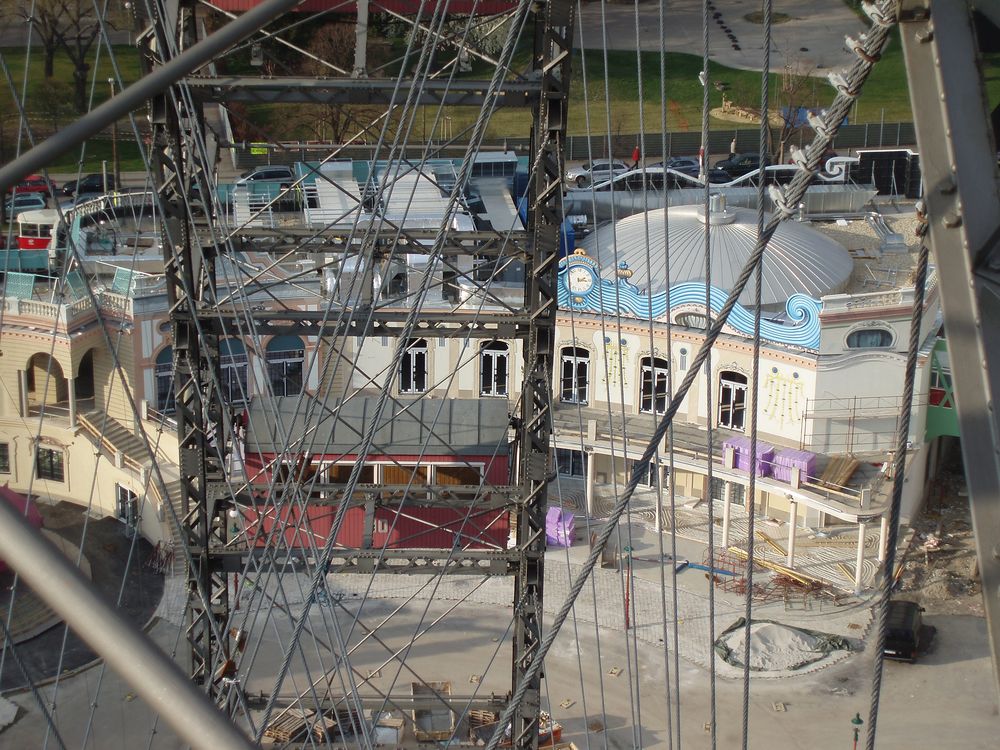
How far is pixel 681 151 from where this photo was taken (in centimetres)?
3988

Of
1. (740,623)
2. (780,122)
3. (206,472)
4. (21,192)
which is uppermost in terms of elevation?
(780,122)

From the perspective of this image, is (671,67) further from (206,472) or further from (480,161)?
(206,472)

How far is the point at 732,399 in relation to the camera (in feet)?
67.2

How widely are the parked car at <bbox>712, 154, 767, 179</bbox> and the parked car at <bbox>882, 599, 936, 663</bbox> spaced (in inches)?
781

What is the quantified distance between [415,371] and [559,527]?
3.85 metres

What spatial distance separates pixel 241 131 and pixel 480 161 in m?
8.00

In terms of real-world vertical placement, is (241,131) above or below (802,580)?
above

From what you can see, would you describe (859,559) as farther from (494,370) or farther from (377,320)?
(377,320)

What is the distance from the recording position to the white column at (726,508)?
62.5ft

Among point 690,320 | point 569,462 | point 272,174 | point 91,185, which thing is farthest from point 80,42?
point 690,320

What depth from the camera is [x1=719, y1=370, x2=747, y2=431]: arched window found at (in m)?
20.5

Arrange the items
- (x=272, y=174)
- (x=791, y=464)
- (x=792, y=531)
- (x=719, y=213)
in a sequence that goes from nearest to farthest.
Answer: (x=792, y=531)
(x=791, y=464)
(x=719, y=213)
(x=272, y=174)

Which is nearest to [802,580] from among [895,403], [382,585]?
[895,403]

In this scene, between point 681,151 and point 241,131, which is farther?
point 681,151
